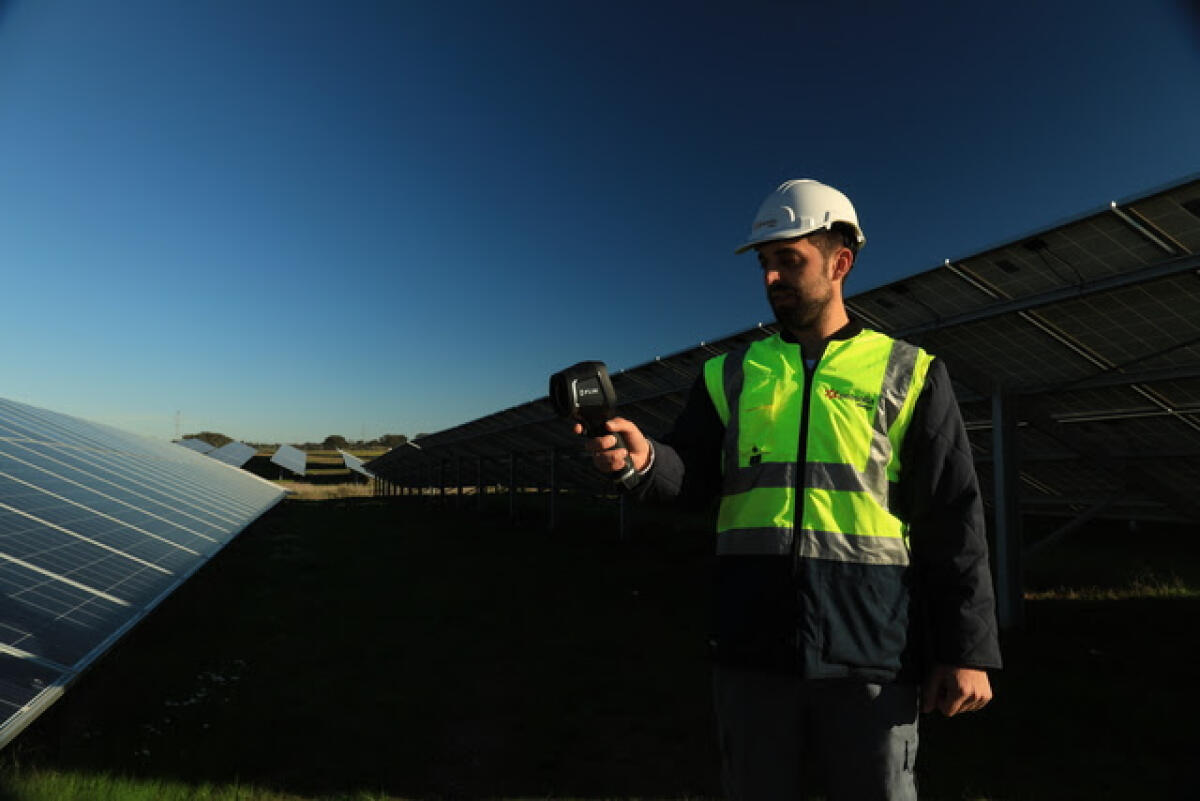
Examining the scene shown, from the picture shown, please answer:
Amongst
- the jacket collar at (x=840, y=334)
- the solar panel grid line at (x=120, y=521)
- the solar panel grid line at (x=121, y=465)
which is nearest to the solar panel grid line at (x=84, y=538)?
the solar panel grid line at (x=120, y=521)

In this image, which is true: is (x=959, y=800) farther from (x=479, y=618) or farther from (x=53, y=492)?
(x=53, y=492)

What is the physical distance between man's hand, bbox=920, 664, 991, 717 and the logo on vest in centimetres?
79

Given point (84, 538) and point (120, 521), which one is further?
point (120, 521)

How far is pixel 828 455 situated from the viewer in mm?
2000

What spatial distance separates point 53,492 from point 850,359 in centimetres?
980

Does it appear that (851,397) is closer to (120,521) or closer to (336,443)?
(120,521)

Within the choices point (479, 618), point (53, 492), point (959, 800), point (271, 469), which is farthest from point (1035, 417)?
point (271, 469)

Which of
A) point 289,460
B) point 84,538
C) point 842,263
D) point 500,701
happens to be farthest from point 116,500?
point 289,460

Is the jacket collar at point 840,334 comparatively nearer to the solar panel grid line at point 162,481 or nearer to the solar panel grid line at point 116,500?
the solar panel grid line at point 116,500

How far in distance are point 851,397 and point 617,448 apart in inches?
29.9

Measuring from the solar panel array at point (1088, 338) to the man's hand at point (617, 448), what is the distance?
230 inches

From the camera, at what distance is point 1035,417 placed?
832 centimetres

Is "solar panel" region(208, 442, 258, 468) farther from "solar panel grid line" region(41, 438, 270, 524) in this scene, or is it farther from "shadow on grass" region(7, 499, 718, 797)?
"shadow on grass" region(7, 499, 718, 797)

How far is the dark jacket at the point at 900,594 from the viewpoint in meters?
1.85
